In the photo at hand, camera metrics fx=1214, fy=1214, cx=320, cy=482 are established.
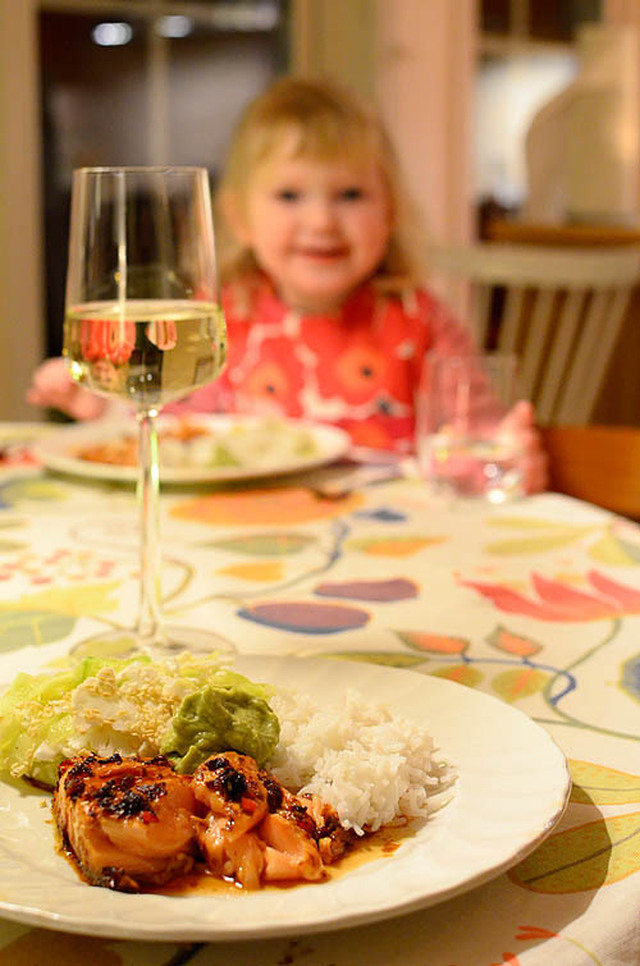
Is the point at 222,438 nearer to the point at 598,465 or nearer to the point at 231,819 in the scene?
the point at 598,465

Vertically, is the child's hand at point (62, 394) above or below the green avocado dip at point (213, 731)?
above

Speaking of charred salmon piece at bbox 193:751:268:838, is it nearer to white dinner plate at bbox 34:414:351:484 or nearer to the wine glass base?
the wine glass base

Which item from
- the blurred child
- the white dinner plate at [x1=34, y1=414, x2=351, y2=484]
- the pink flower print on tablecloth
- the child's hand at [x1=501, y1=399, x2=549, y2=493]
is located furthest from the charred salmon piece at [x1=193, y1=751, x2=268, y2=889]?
the blurred child

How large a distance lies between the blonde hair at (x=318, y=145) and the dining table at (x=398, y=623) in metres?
0.71

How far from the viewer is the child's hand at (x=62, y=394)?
5.27 feet

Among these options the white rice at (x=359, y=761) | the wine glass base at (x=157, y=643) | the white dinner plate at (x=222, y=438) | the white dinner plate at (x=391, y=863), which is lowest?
the wine glass base at (x=157, y=643)

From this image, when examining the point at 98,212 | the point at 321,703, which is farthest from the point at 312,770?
the point at 98,212

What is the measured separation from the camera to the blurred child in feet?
6.45

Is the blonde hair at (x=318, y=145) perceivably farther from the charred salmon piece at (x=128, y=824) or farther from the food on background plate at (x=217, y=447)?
the charred salmon piece at (x=128, y=824)

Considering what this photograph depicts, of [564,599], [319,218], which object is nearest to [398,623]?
[564,599]

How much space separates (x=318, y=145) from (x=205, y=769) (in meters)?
1.59

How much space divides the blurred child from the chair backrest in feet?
1.90

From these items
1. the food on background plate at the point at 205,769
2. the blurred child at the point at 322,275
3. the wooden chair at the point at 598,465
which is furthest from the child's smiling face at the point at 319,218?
the food on background plate at the point at 205,769

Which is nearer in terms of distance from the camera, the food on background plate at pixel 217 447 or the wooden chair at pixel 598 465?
the food on background plate at pixel 217 447
